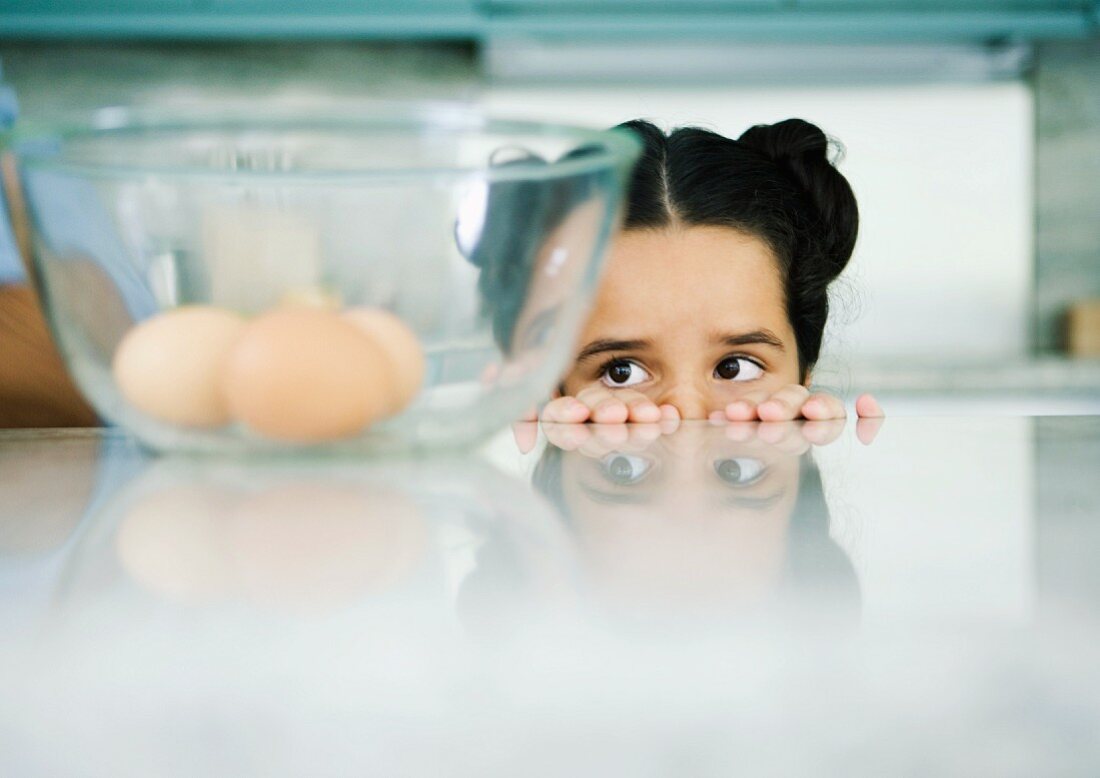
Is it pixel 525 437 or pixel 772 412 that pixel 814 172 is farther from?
pixel 525 437

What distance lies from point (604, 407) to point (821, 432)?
0.23 meters

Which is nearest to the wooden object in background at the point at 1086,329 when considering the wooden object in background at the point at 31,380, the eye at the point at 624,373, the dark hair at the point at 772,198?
the dark hair at the point at 772,198

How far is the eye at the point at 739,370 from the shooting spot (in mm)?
1102

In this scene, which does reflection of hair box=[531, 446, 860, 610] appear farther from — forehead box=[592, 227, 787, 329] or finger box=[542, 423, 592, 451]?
forehead box=[592, 227, 787, 329]

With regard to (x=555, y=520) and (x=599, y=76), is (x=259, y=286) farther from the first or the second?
(x=599, y=76)

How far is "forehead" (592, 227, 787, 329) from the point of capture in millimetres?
1079

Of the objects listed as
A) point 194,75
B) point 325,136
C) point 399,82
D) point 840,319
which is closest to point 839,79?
point 840,319

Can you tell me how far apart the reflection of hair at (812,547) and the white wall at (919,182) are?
246 cm

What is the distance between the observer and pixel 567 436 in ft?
1.83

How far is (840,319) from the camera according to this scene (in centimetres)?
205

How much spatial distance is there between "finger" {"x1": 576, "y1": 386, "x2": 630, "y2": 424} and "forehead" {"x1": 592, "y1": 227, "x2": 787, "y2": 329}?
0.34ft

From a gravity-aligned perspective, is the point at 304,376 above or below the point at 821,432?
above

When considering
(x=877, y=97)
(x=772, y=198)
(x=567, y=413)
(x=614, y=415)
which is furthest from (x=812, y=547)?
(x=877, y=97)

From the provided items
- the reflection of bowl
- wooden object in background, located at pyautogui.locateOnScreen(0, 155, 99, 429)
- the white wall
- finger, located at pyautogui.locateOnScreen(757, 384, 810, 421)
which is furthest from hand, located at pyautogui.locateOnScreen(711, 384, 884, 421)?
the white wall
